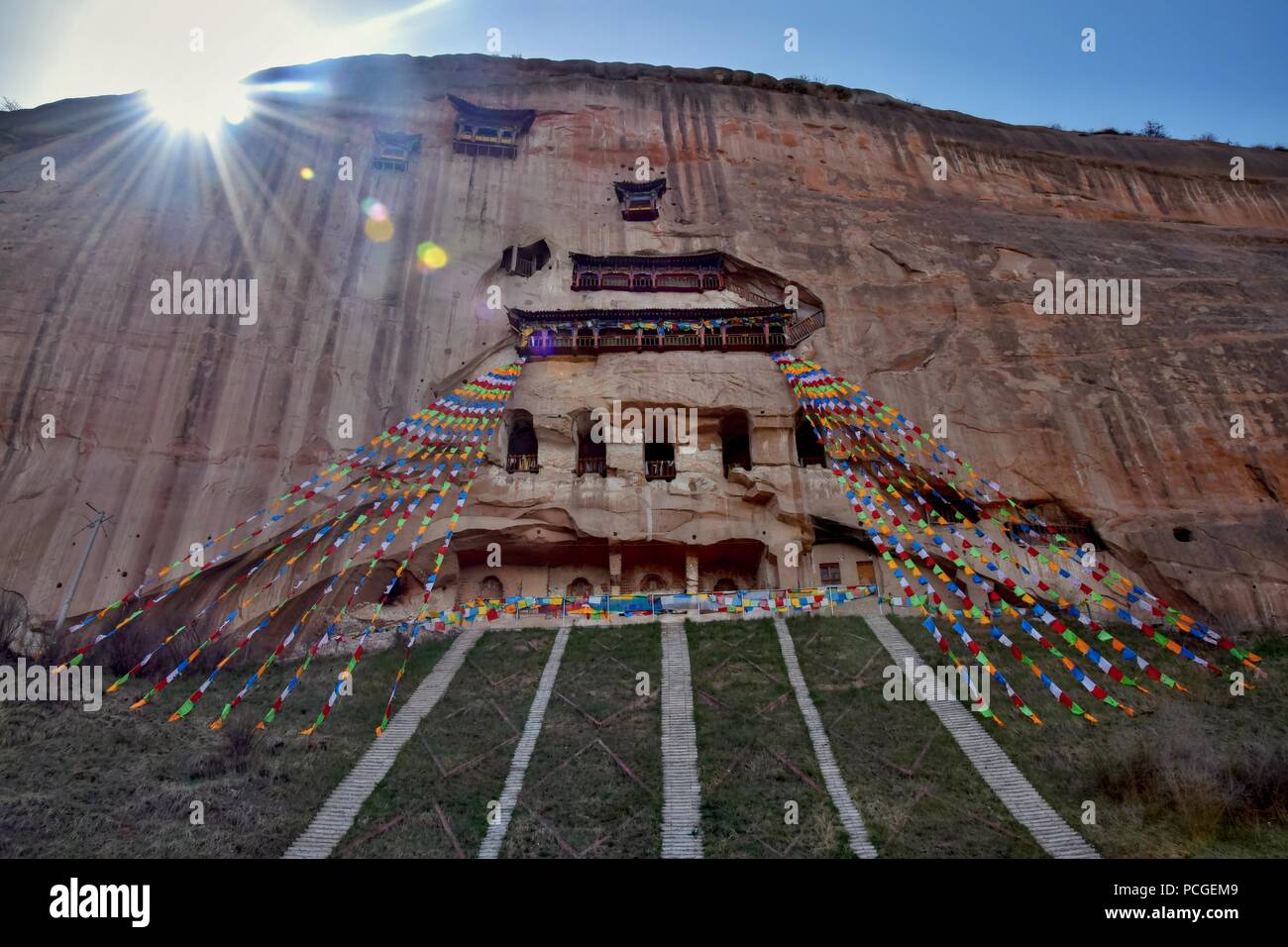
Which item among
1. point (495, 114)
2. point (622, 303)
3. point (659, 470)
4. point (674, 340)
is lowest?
point (659, 470)

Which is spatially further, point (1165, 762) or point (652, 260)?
point (652, 260)

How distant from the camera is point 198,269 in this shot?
71.8 feet

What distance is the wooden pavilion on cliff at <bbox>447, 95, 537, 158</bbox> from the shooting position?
28938mm

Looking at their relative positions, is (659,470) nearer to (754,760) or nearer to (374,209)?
(754,760)

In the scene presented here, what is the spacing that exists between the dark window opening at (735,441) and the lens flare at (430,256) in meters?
11.5

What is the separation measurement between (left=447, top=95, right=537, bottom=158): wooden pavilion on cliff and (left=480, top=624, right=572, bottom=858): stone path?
21.6m

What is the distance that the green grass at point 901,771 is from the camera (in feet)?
30.0

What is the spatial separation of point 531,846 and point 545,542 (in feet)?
39.8

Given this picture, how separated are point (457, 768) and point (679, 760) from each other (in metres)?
3.56

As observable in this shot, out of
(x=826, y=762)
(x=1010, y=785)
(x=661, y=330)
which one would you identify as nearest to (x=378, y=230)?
(x=661, y=330)

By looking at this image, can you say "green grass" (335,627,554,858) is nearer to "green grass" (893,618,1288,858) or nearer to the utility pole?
"green grass" (893,618,1288,858)

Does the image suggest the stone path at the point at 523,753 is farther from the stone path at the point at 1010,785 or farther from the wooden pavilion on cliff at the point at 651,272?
the wooden pavilion on cliff at the point at 651,272

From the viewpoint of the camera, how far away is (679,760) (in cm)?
1134

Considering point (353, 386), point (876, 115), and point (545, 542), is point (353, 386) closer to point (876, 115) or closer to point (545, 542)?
point (545, 542)
